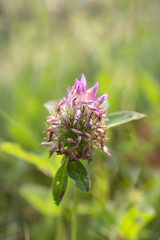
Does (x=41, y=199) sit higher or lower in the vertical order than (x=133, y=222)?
higher

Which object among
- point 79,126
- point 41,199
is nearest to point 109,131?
point 41,199

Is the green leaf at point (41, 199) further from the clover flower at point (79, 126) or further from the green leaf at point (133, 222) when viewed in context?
the clover flower at point (79, 126)

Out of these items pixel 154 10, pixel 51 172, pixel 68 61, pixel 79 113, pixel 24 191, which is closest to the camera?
pixel 79 113

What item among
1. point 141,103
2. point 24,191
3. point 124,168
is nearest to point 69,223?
point 24,191

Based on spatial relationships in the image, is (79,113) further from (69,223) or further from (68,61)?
(68,61)

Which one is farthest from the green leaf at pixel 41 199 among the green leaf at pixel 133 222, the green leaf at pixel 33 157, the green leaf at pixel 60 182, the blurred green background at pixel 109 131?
the green leaf at pixel 60 182

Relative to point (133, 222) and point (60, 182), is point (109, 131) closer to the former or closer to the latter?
point (133, 222)
